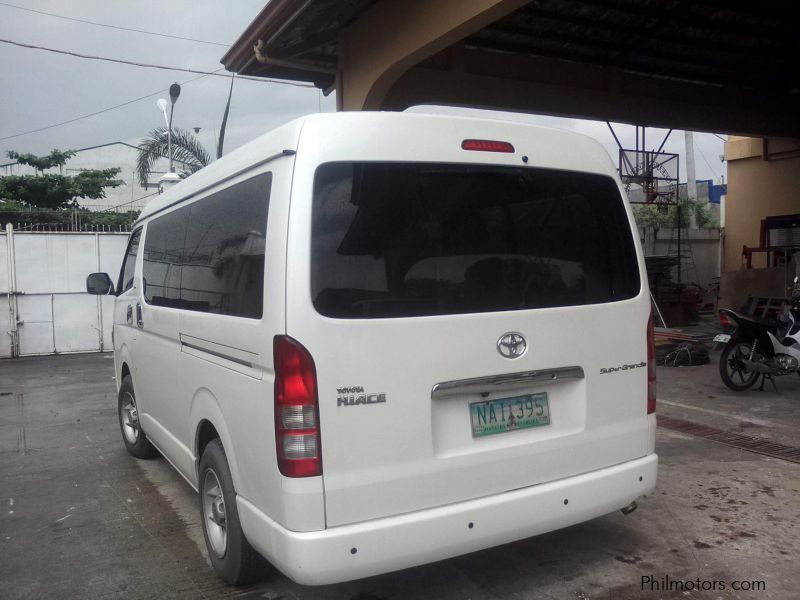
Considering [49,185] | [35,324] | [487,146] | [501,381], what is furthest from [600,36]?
[49,185]

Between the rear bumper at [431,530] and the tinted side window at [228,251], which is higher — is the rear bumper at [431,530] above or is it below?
below

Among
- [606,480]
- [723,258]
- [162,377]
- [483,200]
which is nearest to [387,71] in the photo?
[162,377]

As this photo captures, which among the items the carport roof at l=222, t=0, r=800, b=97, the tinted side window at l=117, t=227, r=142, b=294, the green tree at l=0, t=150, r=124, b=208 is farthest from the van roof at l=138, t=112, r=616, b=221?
the green tree at l=0, t=150, r=124, b=208

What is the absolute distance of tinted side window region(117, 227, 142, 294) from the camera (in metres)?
5.95

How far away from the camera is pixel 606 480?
3420 millimetres

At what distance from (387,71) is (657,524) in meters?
6.34

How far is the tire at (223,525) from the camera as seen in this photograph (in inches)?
134

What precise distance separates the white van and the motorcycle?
4.81 m

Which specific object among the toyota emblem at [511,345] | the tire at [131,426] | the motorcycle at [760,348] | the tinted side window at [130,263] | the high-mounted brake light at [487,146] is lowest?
the tire at [131,426]

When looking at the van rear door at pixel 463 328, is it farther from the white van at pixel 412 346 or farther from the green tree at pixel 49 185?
the green tree at pixel 49 185

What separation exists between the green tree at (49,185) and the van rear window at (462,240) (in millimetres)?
27831

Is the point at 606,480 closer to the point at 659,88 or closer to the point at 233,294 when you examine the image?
the point at 233,294

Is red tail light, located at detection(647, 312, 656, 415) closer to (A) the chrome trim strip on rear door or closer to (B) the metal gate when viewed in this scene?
(A) the chrome trim strip on rear door

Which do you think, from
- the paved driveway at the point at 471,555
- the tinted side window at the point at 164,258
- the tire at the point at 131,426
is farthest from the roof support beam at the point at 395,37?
the tire at the point at 131,426
